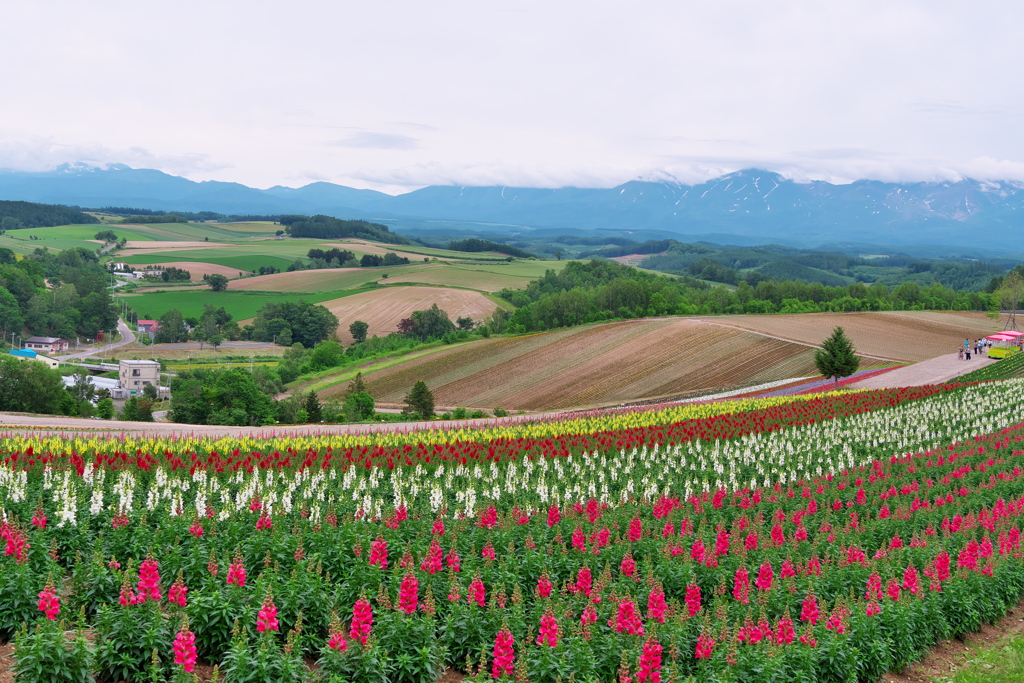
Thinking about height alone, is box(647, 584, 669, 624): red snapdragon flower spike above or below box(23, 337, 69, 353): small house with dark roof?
above

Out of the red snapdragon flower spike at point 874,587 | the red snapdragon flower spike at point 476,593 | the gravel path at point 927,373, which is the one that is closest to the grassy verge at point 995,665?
the red snapdragon flower spike at point 874,587

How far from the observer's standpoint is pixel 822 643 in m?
10.1

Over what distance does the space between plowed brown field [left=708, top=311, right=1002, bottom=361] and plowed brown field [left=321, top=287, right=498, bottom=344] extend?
4267 cm

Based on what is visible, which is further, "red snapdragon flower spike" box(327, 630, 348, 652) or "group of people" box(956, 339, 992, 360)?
"group of people" box(956, 339, 992, 360)

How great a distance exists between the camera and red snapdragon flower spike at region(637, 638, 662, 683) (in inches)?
335

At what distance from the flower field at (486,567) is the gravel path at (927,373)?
29396 mm

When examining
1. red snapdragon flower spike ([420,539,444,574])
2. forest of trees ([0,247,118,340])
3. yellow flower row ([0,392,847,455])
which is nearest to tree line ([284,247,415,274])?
forest of trees ([0,247,118,340])

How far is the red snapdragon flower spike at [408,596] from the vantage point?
32.7 ft

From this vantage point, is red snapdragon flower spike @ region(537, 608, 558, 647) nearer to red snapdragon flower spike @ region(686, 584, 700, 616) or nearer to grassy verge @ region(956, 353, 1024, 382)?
red snapdragon flower spike @ region(686, 584, 700, 616)

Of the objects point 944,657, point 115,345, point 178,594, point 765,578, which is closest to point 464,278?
point 115,345

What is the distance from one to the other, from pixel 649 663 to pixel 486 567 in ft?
12.0

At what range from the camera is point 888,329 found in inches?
3172

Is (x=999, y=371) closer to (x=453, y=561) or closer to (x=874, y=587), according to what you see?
(x=874, y=587)

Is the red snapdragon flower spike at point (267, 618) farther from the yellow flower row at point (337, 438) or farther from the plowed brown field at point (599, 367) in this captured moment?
the plowed brown field at point (599, 367)
